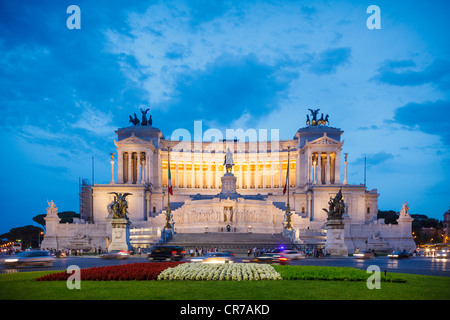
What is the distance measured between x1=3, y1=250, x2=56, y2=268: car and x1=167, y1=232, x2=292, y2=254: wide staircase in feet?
68.7

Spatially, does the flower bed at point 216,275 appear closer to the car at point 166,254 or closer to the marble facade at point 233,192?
the car at point 166,254

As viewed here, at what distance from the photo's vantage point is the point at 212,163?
327ft

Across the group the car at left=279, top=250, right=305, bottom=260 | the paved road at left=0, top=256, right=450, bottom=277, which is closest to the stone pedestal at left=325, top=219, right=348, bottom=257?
the paved road at left=0, top=256, right=450, bottom=277

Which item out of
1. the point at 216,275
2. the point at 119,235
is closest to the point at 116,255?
the point at 119,235

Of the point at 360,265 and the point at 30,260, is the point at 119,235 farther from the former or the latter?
the point at 360,265

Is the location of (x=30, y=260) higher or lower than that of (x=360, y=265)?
higher

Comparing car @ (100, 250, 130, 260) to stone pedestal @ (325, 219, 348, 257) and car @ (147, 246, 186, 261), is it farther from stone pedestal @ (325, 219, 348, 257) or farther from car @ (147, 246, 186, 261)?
stone pedestal @ (325, 219, 348, 257)

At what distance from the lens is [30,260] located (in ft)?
94.8

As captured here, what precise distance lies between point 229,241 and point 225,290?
38249 millimetres

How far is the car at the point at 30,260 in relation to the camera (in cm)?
2850
